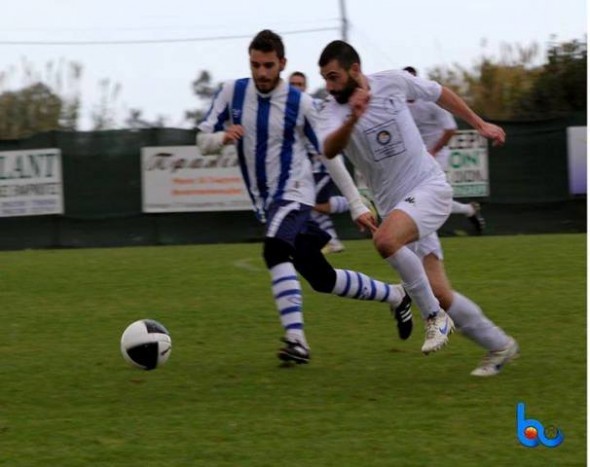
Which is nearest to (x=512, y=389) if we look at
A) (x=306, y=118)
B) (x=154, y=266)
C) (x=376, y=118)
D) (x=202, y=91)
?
(x=376, y=118)

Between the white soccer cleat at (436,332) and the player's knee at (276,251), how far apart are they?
3.47 feet

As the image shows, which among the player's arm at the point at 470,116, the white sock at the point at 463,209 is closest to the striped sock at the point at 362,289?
the player's arm at the point at 470,116

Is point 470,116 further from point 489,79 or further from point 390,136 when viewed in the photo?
point 489,79

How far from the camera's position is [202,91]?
4650cm

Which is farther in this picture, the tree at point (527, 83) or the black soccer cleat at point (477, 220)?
the tree at point (527, 83)

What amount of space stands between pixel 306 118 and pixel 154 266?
6581mm

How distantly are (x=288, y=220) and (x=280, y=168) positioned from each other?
1.03ft

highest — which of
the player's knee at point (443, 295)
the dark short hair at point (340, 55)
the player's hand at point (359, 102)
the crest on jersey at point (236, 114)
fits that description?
the dark short hair at point (340, 55)

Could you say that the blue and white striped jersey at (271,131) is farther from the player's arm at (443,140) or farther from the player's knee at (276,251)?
the player's arm at (443,140)

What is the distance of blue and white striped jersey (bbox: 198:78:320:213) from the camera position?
7.46 metres

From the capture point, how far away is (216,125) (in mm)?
7527

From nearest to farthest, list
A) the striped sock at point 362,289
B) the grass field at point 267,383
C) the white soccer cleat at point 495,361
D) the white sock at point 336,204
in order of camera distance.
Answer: the grass field at point 267,383
the white soccer cleat at point 495,361
the striped sock at point 362,289
the white sock at point 336,204

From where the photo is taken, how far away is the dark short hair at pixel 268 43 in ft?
23.5

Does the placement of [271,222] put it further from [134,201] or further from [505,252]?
[134,201]
